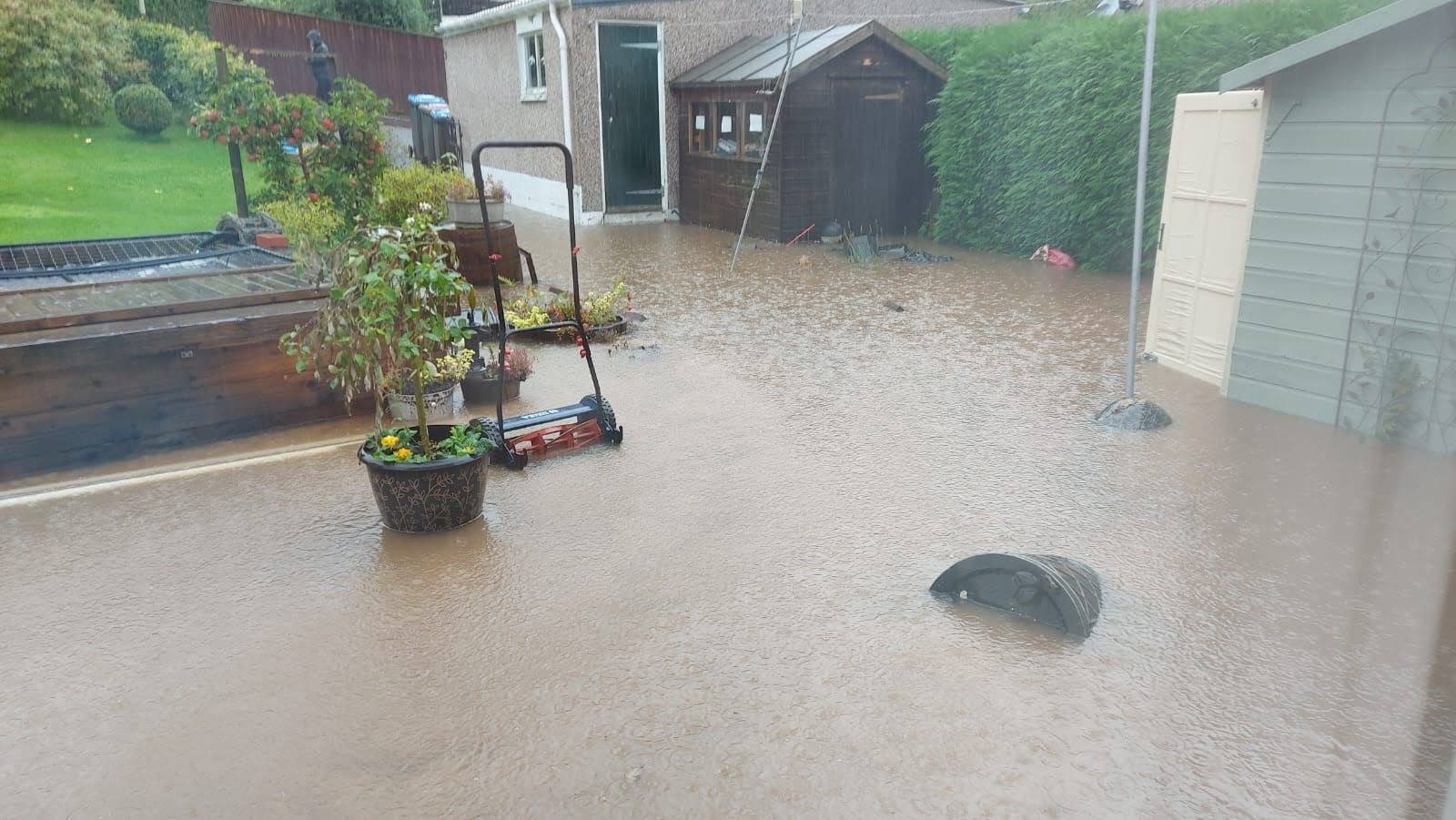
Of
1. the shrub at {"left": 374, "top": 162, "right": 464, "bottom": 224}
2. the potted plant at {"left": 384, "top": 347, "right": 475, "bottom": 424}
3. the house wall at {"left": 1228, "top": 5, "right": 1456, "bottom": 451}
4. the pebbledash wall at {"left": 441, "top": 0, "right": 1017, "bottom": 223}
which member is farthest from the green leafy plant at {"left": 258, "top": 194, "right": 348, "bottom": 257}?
the house wall at {"left": 1228, "top": 5, "right": 1456, "bottom": 451}

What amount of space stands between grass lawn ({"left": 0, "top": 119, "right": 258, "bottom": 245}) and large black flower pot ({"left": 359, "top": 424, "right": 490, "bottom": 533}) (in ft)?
33.0

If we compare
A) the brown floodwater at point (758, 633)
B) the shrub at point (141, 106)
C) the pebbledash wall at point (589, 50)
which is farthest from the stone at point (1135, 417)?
the shrub at point (141, 106)

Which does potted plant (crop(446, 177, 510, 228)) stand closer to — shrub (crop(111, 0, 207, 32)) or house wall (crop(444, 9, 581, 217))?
house wall (crop(444, 9, 581, 217))

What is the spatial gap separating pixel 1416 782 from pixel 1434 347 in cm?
303

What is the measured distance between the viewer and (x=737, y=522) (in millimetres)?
4406

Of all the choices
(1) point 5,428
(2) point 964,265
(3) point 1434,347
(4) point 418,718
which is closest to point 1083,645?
(4) point 418,718

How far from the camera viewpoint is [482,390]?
6215mm

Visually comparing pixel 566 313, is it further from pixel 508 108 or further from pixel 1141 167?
pixel 508 108

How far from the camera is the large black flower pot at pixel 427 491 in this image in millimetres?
4203

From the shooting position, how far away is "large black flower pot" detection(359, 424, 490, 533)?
420 centimetres

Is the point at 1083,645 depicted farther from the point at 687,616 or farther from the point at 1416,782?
the point at 687,616

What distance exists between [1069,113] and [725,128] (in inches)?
191

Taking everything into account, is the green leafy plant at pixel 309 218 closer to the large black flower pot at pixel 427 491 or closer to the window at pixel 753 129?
the large black flower pot at pixel 427 491

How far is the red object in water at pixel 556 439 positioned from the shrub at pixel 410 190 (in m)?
5.61
